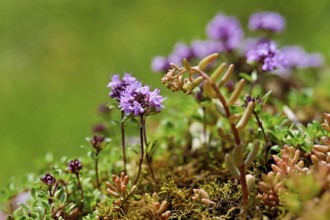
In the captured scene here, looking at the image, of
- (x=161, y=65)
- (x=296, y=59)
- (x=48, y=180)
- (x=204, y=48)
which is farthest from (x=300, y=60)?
(x=48, y=180)

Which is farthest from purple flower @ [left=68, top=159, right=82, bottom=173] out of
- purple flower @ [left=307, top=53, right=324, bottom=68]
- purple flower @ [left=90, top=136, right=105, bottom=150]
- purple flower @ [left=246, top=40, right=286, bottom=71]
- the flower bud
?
purple flower @ [left=307, top=53, right=324, bottom=68]

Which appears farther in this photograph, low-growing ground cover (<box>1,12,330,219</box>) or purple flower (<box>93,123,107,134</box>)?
purple flower (<box>93,123,107,134</box>)

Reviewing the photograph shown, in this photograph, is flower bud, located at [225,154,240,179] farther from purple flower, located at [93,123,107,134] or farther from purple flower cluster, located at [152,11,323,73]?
purple flower cluster, located at [152,11,323,73]

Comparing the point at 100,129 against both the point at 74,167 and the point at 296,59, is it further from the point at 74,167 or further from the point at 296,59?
the point at 296,59

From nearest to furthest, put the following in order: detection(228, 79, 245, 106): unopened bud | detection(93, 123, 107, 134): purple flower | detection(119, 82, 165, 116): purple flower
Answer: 1. detection(228, 79, 245, 106): unopened bud
2. detection(119, 82, 165, 116): purple flower
3. detection(93, 123, 107, 134): purple flower

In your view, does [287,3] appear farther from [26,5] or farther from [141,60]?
[26,5]

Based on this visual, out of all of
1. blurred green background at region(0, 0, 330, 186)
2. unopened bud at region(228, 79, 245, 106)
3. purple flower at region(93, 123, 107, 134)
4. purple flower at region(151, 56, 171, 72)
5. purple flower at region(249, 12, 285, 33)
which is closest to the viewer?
unopened bud at region(228, 79, 245, 106)

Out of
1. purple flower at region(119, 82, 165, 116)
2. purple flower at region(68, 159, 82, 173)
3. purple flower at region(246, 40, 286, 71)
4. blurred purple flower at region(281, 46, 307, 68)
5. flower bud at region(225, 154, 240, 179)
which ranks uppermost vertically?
blurred purple flower at region(281, 46, 307, 68)
